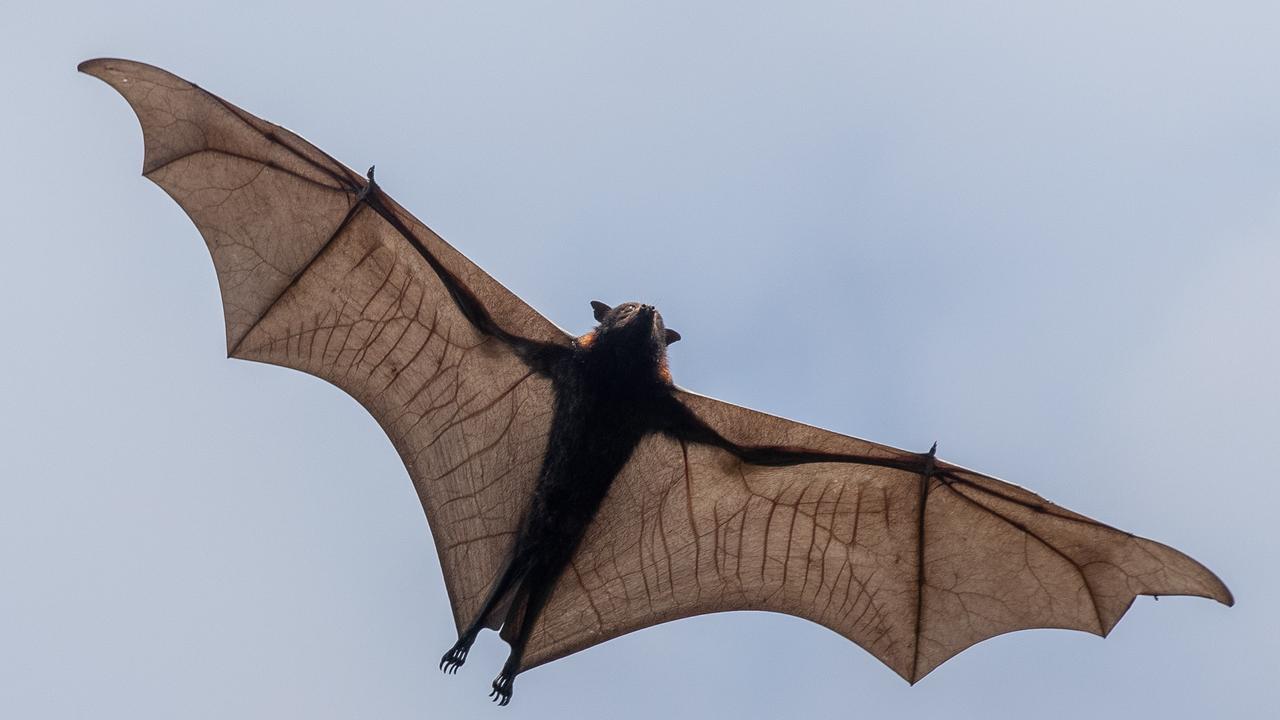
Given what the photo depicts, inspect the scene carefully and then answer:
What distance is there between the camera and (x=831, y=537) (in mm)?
12000

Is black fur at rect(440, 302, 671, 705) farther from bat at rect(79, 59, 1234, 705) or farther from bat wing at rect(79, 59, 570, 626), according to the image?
bat wing at rect(79, 59, 570, 626)

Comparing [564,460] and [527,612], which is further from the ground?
[564,460]

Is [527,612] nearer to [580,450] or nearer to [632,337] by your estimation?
[580,450]

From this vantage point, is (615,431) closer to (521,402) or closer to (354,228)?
(521,402)

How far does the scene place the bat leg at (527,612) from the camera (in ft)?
37.8

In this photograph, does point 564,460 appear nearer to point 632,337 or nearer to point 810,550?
point 632,337

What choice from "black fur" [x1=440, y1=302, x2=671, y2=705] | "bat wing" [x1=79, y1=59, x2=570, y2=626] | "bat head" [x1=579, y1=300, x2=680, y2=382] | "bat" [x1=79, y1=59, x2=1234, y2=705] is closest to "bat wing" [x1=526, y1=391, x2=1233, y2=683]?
"bat" [x1=79, y1=59, x2=1234, y2=705]

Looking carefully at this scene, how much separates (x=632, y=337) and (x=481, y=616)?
374 centimetres

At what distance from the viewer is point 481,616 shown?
1127cm

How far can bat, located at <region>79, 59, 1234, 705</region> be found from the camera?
1159 centimetres

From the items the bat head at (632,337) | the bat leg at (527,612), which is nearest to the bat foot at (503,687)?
the bat leg at (527,612)

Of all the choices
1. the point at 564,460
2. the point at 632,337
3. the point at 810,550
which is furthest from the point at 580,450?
the point at 810,550

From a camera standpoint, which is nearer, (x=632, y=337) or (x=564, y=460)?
(x=632, y=337)

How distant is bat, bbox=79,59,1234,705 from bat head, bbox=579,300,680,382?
25 millimetres
